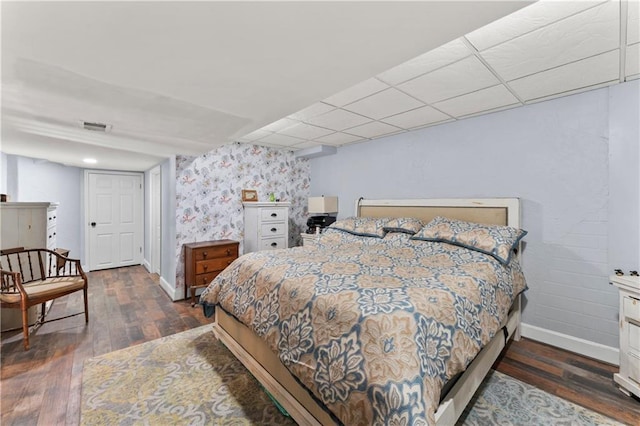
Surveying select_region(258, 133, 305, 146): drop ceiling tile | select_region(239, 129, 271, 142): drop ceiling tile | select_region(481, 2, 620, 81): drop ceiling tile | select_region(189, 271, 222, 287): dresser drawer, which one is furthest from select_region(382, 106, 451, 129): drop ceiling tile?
select_region(189, 271, 222, 287): dresser drawer

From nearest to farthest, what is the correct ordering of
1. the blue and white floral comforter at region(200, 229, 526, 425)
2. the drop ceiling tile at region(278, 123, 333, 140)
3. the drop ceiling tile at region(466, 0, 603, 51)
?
the blue and white floral comforter at region(200, 229, 526, 425) → the drop ceiling tile at region(466, 0, 603, 51) → the drop ceiling tile at region(278, 123, 333, 140)

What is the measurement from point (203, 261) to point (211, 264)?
0.38 feet

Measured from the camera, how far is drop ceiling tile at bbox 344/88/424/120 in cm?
254

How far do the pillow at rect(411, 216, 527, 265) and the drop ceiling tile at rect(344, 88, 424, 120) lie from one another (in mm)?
1288

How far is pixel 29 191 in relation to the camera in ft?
14.8

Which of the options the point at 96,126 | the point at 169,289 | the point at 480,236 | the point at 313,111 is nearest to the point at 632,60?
the point at 480,236

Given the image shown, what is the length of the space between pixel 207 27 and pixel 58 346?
3.10m

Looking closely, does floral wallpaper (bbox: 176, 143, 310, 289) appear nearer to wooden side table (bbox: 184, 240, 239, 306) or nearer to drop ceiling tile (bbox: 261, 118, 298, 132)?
wooden side table (bbox: 184, 240, 239, 306)

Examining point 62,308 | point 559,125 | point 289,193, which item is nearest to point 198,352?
point 62,308

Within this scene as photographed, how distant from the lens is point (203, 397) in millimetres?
1898

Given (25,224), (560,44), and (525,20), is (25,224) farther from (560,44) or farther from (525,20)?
(560,44)

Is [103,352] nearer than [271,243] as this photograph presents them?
Yes

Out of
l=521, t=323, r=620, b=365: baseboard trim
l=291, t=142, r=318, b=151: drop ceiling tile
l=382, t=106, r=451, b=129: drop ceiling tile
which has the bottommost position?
l=521, t=323, r=620, b=365: baseboard trim

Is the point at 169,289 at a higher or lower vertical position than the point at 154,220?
lower
